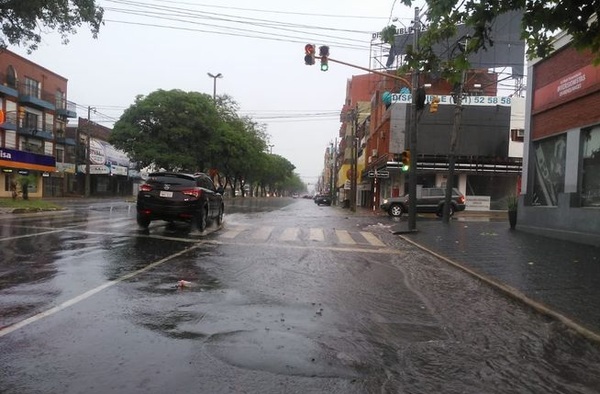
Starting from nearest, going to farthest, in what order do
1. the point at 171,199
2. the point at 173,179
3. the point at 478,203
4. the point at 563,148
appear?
the point at 171,199
the point at 173,179
the point at 563,148
the point at 478,203

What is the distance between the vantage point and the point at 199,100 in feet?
132

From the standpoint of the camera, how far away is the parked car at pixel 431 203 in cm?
2916

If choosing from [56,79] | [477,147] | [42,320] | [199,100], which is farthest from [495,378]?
[56,79]

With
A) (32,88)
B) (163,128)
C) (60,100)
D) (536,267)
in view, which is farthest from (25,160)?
(536,267)

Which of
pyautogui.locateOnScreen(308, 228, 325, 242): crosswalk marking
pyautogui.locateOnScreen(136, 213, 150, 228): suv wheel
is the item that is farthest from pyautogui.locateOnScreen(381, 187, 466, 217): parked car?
pyautogui.locateOnScreen(136, 213, 150, 228): suv wheel

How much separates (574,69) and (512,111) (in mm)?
21633

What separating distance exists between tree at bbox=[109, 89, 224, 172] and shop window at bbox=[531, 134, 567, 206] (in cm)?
2689

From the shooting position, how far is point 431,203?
2980cm

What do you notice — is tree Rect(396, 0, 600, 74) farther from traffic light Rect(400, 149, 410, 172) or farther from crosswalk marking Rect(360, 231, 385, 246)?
Answer: traffic light Rect(400, 149, 410, 172)

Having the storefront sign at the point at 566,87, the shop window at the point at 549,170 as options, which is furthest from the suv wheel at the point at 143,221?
the storefront sign at the point at 566,87

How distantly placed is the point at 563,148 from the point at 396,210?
1504 centimetres

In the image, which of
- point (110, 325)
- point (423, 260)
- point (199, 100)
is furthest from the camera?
point (199, 100)

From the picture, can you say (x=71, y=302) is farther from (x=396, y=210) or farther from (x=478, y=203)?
(x=478, y=203)

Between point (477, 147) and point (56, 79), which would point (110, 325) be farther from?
point (56, 79)
